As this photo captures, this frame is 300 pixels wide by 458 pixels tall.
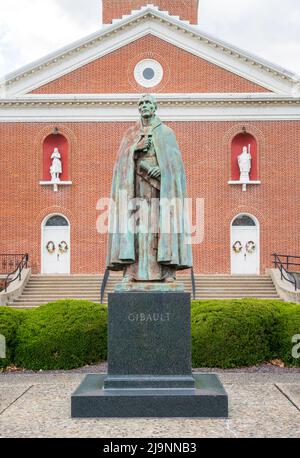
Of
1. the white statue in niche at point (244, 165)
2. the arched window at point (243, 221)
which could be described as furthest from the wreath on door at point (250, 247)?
the white statue in niche at point (244, 165)

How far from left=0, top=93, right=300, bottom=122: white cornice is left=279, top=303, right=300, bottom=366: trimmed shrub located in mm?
15541

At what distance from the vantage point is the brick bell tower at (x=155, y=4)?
119ft

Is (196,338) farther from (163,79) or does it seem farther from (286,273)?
(163,79)

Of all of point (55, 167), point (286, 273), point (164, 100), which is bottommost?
point (286, 273)

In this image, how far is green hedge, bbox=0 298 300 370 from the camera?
11578mm

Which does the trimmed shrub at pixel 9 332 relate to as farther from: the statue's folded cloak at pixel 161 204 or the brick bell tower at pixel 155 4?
the brick bell tower at pixel 155 4

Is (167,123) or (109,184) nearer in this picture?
(109,184)

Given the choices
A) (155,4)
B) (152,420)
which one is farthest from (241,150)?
(152,420)

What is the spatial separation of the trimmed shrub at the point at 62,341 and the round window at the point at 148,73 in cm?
1685

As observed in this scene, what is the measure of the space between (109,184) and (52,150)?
297 cm

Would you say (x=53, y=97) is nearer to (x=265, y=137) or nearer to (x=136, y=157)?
(x=265, y=137)

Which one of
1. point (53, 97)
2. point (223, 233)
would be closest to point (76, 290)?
point (223, 233)

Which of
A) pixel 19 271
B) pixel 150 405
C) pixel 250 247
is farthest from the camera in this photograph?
pixel 250 247

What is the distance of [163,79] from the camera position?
26969mm
